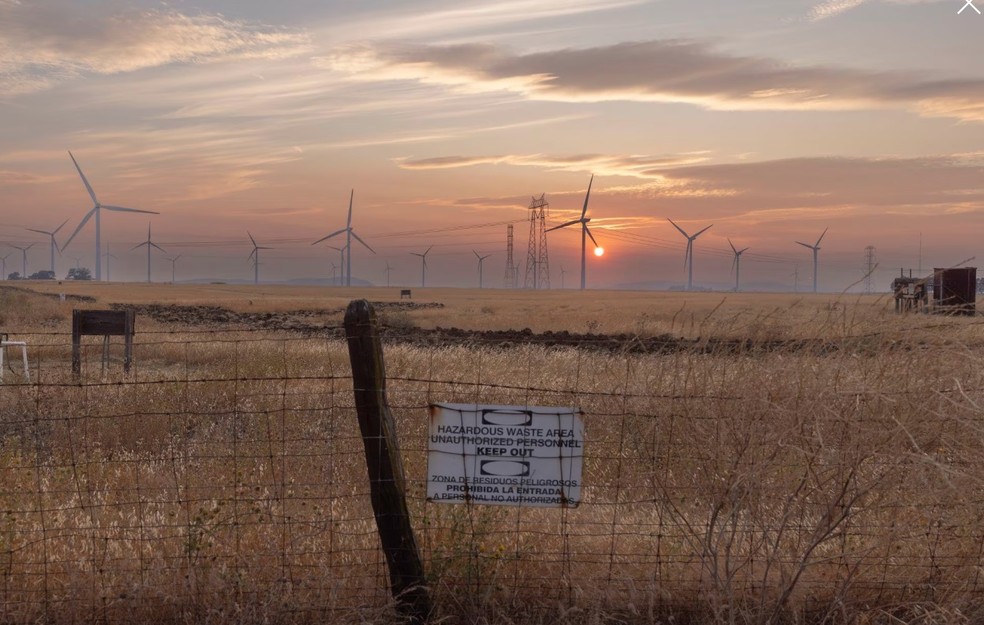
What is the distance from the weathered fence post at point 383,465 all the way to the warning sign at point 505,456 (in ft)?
1.12

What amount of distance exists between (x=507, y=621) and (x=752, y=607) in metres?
1.64

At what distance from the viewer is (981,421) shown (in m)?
7.08

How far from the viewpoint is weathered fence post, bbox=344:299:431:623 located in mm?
6023

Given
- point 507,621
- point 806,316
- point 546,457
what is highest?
point 806,316

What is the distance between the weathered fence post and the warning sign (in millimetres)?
341

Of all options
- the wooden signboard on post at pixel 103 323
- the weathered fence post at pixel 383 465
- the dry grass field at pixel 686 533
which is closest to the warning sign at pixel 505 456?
the dry grass field at pixel 686 533

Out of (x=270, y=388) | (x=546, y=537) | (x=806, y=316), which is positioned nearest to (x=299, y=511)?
(x=546, y=537)

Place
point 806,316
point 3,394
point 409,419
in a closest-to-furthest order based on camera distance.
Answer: point 806,316 < point 409,419 < point 3,394

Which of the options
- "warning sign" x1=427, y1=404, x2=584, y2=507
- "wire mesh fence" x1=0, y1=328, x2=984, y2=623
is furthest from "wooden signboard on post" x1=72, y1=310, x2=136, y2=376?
"warning sign" x1=427, y1=404, x2=584, y2=507

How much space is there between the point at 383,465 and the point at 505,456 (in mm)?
871

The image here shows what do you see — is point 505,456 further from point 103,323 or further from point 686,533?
point 103,323

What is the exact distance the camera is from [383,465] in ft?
19.9

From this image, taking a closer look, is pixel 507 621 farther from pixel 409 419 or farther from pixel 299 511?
pixel 409 419

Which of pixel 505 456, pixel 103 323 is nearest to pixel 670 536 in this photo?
pixel 505 456
